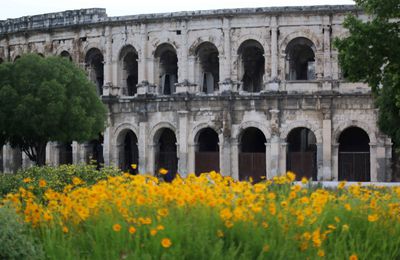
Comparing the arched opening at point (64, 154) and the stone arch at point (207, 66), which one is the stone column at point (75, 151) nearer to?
the arched opening at point (64, 154)

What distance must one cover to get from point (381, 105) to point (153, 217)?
58.2 ft

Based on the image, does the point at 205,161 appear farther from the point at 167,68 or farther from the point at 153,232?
the point at 153,232

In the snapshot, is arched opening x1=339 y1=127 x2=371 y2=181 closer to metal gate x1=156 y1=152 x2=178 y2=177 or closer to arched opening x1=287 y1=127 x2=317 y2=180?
arched opening x1=287 y1=127 x2=317 y2=180

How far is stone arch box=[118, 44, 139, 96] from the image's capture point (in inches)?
1250

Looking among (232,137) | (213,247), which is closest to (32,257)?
(213,247)

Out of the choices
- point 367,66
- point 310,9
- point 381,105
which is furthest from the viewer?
point 310,9

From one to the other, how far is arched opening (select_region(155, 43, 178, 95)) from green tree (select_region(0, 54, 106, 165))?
16.3ft

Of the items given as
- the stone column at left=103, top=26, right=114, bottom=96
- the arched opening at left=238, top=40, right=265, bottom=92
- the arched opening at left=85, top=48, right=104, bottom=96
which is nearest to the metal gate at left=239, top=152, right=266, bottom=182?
the arched opening at left=238, top=40, right=265, bottom=92

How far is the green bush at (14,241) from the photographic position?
24.0ft

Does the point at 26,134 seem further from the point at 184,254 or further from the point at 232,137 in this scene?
the point at 184,254

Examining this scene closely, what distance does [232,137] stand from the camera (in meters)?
29.4

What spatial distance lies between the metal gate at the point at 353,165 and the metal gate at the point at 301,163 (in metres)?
1.24

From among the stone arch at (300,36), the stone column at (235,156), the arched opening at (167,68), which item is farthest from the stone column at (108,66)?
the stone arch at (300,36)

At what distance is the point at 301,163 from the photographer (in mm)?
29172
